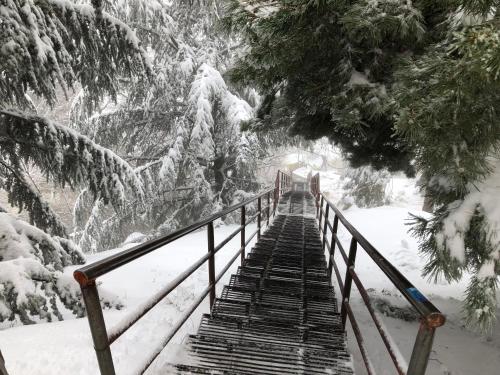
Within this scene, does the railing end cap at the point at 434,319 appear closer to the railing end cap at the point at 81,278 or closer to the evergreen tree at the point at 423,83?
the evergreen tree at the point at 423,83

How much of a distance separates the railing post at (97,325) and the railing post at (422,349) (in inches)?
55.3

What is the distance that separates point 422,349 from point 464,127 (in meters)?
1.31

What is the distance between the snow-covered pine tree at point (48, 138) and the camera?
2.94 metres

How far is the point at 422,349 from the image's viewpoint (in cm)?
124

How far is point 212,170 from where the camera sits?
14461mm

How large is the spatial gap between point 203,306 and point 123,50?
4.25 meters

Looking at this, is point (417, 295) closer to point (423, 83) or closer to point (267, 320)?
point (423, 83)

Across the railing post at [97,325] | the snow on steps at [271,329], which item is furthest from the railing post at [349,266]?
the railing post at [97,325]

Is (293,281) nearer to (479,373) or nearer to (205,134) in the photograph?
(479,373)

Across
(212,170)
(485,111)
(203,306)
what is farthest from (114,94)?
(212,170)

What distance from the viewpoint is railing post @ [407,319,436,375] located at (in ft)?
3.99

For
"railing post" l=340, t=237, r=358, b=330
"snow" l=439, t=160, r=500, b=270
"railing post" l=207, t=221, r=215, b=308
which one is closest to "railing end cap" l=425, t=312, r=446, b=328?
"snow" l=439, t=160, r=500, b=270

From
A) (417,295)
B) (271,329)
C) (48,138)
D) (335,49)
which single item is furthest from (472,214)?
(48,138)

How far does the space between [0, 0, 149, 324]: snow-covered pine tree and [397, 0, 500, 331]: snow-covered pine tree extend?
356 centimetres
